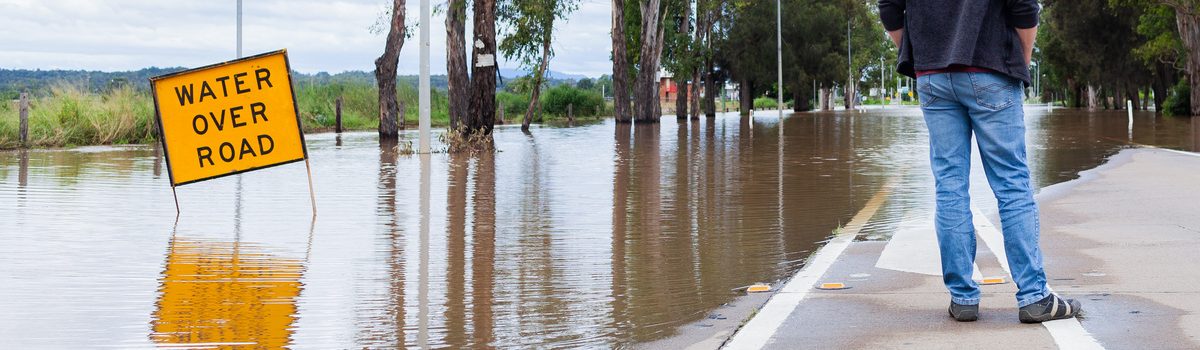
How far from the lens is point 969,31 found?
5816 mm

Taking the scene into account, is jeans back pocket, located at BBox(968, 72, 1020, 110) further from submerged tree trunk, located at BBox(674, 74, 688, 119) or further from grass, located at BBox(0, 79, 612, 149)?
submerged tree trunk, located at BBox(674, 74, 688, 119)

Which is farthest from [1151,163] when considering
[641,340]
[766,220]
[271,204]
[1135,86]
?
[1135,86]

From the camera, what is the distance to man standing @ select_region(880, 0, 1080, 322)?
19.0ft

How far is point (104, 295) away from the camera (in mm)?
6969

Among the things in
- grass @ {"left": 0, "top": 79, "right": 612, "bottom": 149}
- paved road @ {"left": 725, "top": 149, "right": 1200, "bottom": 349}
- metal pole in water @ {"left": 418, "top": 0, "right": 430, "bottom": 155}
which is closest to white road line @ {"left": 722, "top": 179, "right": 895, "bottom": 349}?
paved road @ {"left": 725, "top": 149, "right": 1200, "bottom": 349}

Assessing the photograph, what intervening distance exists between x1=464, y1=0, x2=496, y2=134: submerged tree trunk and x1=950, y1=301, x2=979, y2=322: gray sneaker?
20247mm

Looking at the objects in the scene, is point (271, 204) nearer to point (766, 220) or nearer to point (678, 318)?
point (766, 220)

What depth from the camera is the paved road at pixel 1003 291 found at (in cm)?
542

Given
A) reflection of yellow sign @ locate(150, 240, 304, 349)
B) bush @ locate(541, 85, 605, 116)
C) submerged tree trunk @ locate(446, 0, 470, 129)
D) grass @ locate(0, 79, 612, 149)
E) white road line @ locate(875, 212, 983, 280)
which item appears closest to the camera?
reflection of yellow sign @ locate(150, 240, 304, 349)

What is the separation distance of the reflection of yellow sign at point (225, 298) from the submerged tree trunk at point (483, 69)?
1686 cm

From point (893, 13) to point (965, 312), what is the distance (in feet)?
4.38

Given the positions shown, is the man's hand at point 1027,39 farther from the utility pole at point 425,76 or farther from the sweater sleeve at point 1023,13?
the utility pole at point 425,76

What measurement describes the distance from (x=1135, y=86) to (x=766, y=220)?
66.5 meters

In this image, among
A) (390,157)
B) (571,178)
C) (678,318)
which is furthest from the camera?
(390,157)
